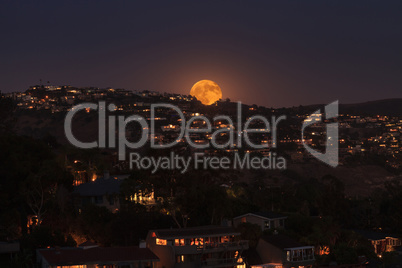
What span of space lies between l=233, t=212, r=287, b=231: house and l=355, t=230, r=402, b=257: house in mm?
12808

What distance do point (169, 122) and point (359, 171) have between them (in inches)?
2067

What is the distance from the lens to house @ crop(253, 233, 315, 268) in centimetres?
5481

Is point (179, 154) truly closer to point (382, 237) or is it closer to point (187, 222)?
point (187, 222)

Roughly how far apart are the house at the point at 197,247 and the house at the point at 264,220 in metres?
9.90

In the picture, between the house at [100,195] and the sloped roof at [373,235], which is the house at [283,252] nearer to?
the house at [100,195]

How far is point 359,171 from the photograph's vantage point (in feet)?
532

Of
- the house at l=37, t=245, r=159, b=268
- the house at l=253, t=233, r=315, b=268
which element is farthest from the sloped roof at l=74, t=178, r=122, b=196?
the house at l=253, t=233, r=315, b=268

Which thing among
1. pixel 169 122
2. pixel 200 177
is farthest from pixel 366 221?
pixel 169 122

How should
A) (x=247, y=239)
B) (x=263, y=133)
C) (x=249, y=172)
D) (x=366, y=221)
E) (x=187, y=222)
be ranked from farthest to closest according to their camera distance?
(x=263, y=133)
(x=249, y=172)
(x=366, y=221)
(x=187, y=222)
(x=247, y=239)

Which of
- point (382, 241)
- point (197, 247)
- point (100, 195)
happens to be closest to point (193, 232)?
point (197, 247)

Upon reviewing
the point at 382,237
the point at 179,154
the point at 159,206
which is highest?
the point at 179,154

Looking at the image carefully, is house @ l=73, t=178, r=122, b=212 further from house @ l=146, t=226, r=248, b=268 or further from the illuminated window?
the illuminated window

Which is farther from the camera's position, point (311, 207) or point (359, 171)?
point (359, 171)

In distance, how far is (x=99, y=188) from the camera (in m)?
69.4
